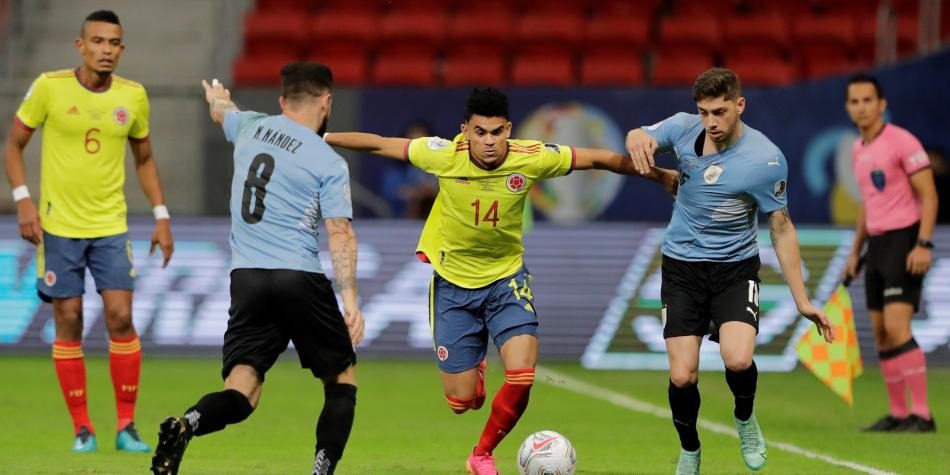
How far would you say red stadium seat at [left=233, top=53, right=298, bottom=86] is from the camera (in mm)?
20828

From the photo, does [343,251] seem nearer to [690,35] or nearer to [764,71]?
[764,71]

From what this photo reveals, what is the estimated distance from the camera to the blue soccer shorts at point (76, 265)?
9492 mm

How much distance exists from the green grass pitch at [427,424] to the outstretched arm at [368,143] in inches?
69.2

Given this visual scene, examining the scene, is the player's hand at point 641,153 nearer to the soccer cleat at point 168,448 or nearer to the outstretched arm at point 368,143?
the outstretched arm at point 368,143

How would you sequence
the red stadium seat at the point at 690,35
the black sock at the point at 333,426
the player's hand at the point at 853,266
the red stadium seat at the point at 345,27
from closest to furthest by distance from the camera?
the black sock at the point at 333,426, the player's hand at the point at 853,266, the red stadium seat at the point at 690,35, the red stadium seat at the point at 345,27

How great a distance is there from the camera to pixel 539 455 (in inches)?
317

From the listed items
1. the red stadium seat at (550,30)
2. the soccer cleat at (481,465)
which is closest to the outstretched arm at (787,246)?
the soccer cleat at (481,465)

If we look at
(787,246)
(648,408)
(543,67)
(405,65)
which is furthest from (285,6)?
(787,246)

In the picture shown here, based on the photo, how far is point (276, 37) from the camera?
71.9 feet

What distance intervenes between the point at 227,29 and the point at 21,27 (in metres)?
2.98

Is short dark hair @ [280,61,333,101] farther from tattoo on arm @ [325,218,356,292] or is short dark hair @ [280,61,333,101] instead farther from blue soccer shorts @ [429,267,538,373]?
blue soccer shorts @ [429,267,538,373]

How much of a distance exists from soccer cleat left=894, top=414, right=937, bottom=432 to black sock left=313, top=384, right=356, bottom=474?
505 cm

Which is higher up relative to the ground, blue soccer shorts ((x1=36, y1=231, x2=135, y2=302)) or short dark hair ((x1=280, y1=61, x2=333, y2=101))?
short dark hair ((x1=280, y1=61, x2=333, y2=101))

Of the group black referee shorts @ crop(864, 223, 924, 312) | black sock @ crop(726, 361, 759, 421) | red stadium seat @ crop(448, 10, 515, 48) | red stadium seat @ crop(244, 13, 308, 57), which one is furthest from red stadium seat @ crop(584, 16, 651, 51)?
black sock @ crop(726, 361, 759, 421)
